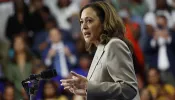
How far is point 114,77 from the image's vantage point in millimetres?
2209

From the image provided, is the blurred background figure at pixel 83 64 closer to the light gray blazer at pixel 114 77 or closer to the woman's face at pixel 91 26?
the woman's face at pixel 91 26

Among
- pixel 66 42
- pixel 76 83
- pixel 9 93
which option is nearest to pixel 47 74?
pixel 76 83

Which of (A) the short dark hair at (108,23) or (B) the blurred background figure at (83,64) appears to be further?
(B) the blurred background figure at (83,64)

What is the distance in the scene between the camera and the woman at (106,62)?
219 centimetres

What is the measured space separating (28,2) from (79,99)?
2093mm

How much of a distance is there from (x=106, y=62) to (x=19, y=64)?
470cm

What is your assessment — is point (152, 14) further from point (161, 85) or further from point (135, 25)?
point (161, 85)

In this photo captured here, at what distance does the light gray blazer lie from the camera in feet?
7.19

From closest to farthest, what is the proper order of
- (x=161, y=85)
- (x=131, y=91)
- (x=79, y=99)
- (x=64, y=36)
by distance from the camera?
(x=131, y=91) < (x=79, y=99) < (x=161, y=85) < (x=64, y=36)

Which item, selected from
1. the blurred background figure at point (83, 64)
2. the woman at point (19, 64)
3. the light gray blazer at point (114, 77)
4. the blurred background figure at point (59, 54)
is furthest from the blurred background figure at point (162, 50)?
the light gray blazer at point (114, 77)

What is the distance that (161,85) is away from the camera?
661 centimetres

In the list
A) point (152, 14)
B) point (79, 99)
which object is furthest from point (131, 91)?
point (152, 14)

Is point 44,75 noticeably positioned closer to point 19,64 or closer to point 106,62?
point 106,62

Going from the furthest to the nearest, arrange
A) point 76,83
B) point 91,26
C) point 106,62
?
point 91,26
point 106,62
point 76,83
